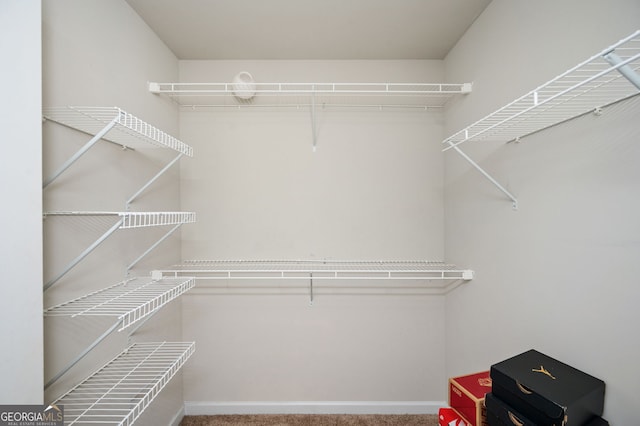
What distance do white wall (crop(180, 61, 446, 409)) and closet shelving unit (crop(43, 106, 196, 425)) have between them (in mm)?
424

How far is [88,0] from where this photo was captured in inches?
41.6

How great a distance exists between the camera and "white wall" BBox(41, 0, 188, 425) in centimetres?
91

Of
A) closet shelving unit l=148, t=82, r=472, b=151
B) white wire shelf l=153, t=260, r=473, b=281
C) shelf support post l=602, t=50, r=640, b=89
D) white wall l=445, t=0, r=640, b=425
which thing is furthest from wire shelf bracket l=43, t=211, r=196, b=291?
white wall l=445, t=0, r=640, b=425

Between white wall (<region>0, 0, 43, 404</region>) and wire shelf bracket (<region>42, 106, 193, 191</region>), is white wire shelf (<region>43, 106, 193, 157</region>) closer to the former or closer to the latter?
wire shelf bracket (<region>42, 106, 193, 191</region>)

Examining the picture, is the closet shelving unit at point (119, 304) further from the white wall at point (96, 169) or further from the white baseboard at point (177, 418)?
the white baseboard at point (177, 418)

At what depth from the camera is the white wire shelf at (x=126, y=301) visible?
86 cm

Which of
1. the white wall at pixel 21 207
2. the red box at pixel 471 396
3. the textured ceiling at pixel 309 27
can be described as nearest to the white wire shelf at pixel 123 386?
the white wall at pixel 21 207

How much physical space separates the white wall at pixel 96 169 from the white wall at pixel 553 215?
1.85m

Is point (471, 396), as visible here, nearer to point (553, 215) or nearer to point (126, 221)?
point (553, 215)

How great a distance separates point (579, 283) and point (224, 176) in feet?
6.17

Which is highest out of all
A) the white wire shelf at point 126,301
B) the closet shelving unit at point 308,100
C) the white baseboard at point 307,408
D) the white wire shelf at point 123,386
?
the closet shelving unit at point 308,100

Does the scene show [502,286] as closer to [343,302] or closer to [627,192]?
[627,192]

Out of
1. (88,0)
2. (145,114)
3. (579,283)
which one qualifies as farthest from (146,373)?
(579,283)

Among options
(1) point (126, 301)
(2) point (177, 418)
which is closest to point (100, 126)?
(1) point (126, 301)
